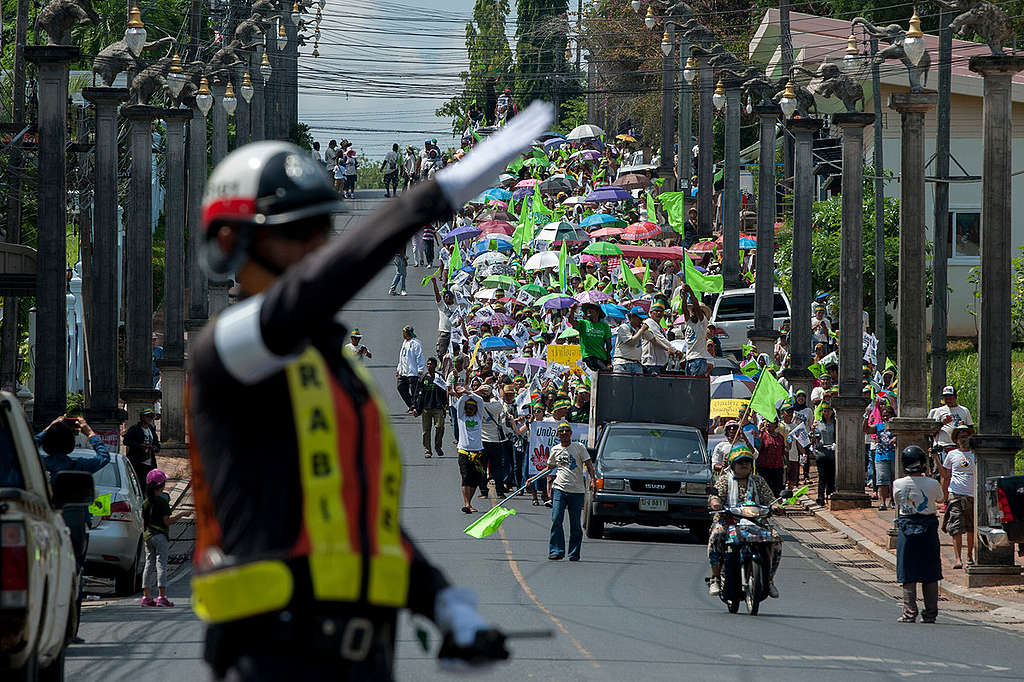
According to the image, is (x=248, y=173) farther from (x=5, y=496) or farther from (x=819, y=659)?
(x=819, y=659)

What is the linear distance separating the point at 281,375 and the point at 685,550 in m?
19.4

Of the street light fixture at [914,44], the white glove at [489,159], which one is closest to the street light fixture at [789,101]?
the street light fixture at [914,44]

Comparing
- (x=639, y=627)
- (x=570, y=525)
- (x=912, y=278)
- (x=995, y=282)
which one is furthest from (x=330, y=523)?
(x=912, y=278)

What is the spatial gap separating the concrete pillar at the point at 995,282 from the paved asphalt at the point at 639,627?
6.98 ft

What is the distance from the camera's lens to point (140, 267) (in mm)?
29562

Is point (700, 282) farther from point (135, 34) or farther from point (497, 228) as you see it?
point (497, 228)

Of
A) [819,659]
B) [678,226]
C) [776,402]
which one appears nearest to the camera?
[819,659]

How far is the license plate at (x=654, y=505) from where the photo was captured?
23.7 meters

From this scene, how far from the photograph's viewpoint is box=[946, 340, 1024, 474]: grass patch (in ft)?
110

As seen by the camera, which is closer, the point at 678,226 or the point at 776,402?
the point at 776,402

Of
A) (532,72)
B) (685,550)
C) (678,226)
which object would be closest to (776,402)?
(685,550)

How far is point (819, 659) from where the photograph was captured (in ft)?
43.9

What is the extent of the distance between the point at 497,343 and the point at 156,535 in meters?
20.0

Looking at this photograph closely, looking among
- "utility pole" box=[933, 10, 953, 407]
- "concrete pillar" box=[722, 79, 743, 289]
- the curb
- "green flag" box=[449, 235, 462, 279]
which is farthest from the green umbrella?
the curb
